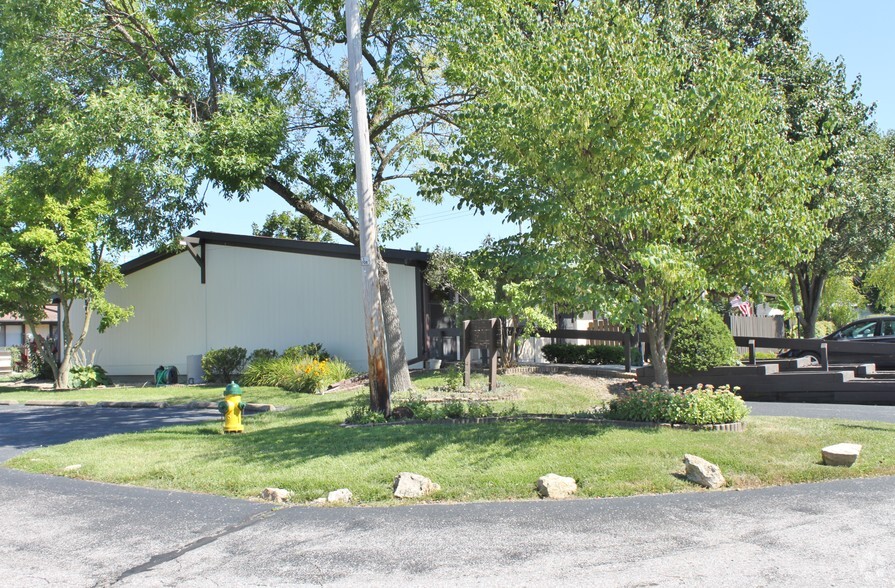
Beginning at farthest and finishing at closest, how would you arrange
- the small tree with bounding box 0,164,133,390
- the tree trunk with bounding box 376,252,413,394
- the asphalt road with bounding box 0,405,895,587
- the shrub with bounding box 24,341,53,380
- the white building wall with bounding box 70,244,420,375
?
the shrub with bounding box 24,341,53,380 < the white building wall with bounding box 70,244,420,375 < the small tree with bounding box 0,164,133,390 < the tree trunk with bounding box 376,252,413,394 < the asphalt road with bounding box 0,405,895,587

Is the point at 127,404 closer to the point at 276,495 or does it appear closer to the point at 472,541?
the point at 276,495

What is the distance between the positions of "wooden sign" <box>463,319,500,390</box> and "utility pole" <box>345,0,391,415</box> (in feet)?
11.9

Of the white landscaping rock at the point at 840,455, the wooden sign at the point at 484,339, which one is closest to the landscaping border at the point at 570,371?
the wooden sign at the point at 484,339

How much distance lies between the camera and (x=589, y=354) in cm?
2127

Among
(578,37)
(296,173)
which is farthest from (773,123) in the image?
(296,173)

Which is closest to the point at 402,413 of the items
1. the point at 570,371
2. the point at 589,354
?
the point at 570,371

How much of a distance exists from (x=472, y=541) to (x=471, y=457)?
255 centimetres

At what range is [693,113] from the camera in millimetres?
9523

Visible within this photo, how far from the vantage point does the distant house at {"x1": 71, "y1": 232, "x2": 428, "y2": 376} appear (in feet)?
67.9

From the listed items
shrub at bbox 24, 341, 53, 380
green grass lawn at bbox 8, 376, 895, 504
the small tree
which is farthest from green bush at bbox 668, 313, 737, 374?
shrub at bbox 24, 341, 53, 380

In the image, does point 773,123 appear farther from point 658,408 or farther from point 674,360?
point 674,360

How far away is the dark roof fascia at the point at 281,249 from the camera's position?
19.8 m

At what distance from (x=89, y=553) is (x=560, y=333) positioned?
15.3 metres

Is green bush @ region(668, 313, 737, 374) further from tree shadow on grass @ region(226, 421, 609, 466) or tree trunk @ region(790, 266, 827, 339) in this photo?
tree trunk @ region(790, 266, 827, 339)
